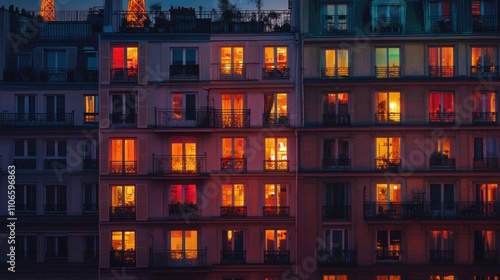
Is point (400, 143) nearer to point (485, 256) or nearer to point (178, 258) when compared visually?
Answer: point (485, 256)

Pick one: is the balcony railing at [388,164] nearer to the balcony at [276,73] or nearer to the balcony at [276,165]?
the balcony at [276,165]

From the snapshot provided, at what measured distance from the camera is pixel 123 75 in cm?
5266

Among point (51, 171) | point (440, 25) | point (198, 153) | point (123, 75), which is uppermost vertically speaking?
A: point (440, 25)

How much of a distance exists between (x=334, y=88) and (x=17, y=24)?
2383cm

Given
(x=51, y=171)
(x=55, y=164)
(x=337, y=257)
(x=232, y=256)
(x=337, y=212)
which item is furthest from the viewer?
(x=55, y=164)

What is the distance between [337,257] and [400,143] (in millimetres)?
8421

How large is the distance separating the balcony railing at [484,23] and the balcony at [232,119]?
15872 mm

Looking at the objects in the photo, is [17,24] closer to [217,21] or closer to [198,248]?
[217,21]

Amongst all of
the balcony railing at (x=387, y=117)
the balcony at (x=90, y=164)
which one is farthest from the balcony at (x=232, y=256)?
the balcony railing at (x=387, y=117)

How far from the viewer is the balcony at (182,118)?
52406 mm

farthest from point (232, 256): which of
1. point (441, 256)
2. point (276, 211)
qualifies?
point (441, 256)

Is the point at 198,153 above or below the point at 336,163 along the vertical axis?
above

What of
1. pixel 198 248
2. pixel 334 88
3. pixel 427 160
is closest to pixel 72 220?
pixel 198 248

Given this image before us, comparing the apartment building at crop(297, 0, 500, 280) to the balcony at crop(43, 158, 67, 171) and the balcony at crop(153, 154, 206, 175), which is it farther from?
the balcony at crop(43, 158, 67, 171)
